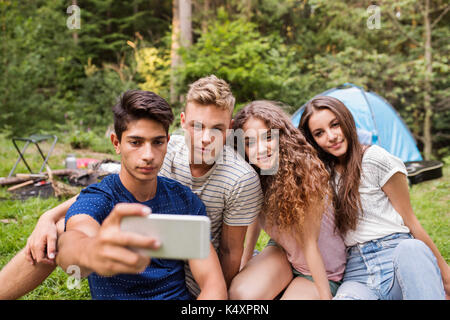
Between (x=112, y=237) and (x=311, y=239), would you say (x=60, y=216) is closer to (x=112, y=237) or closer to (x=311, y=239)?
(x=112, y=237)

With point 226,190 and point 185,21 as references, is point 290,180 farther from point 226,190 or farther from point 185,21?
point 185,21

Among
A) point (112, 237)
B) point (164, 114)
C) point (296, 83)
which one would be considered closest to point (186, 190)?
point (164, 114)

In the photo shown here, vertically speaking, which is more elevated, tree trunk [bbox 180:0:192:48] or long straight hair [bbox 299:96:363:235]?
tree trunk [bbox 180:0:192:48]

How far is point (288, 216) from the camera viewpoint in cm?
173

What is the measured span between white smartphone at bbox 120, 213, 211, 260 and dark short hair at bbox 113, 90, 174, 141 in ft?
2.64

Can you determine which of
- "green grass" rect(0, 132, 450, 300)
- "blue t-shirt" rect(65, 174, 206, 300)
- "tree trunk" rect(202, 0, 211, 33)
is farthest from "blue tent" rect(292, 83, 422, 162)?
"tree trunk" rect(202, 0, 211, 33)

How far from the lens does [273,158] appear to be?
1800 millimetres

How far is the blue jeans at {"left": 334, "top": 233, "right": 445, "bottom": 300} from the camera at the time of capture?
147 cm

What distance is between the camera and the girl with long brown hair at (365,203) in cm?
179

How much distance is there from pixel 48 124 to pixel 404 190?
32.4 feet

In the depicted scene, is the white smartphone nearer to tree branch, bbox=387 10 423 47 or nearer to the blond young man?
the blond young man

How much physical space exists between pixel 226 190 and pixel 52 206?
2674 mm
